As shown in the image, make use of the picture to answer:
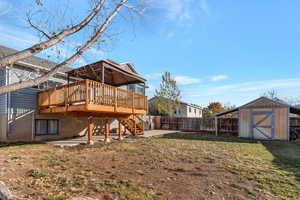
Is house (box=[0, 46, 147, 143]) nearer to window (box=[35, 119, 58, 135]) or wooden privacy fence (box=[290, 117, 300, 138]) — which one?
window (box=[35, 119, 58, 135])

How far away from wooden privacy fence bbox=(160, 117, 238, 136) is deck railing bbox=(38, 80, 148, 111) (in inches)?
408

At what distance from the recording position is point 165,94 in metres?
27.3

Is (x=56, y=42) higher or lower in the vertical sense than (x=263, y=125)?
higher

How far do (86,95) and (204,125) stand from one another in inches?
613

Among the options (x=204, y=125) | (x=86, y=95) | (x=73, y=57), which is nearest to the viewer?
(x=73, y=57)

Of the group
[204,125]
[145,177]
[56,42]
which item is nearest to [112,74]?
[56,42]

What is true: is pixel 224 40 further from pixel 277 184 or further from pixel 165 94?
pixel 165 94

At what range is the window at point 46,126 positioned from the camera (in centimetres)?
934

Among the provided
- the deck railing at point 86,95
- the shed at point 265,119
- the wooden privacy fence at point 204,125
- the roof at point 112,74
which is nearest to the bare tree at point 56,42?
the deck railing at point 86,95

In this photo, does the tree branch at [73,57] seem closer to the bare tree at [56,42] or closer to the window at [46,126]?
the bare tree at [56,42]

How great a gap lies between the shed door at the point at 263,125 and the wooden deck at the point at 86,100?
1000 centimetres

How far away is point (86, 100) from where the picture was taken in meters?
6.89

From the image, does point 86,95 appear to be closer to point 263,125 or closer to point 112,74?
point 112,74

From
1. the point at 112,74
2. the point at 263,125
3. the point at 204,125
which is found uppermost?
the point at 112,74
